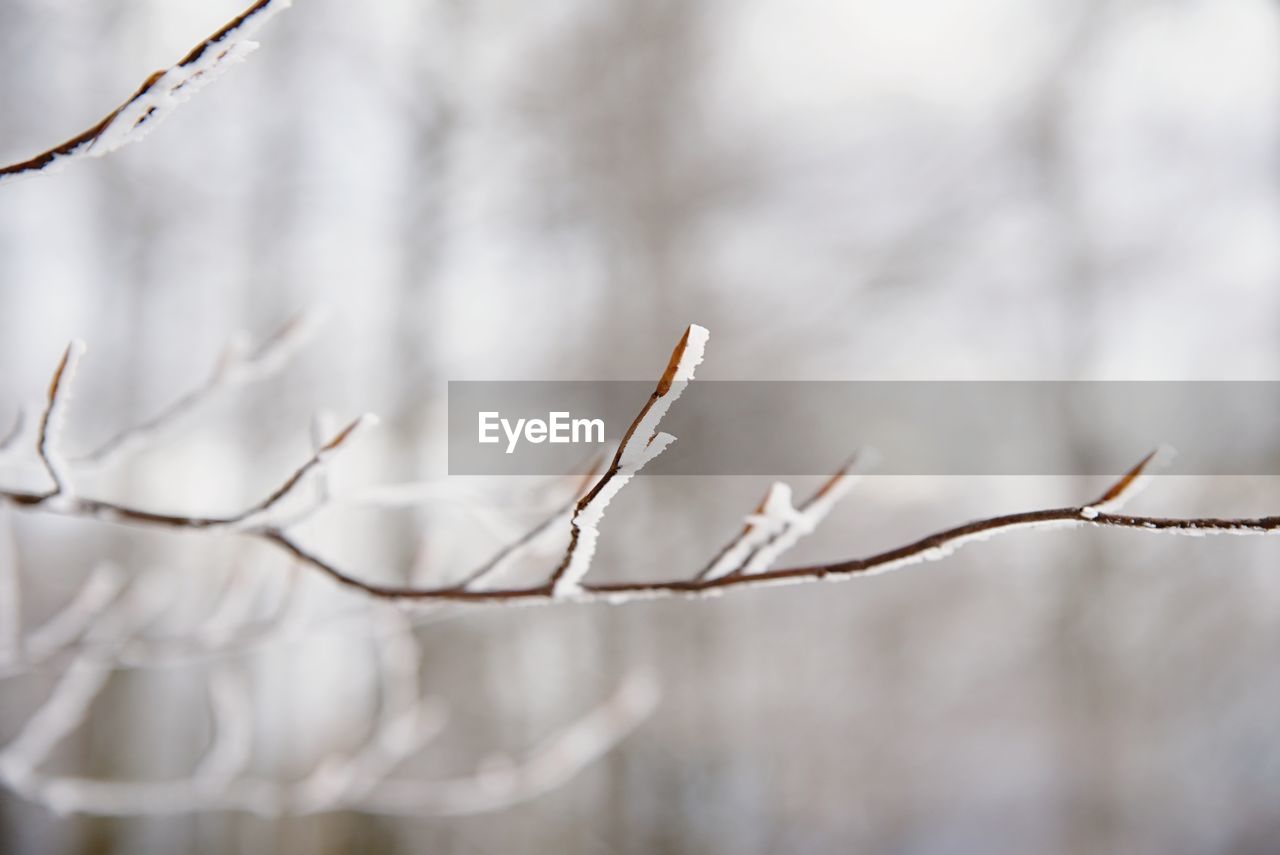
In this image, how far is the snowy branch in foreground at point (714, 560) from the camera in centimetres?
22

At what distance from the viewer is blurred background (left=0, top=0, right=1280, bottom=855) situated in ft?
6.72

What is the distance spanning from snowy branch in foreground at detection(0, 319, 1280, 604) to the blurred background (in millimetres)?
1753

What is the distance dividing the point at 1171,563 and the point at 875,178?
1.24 meters

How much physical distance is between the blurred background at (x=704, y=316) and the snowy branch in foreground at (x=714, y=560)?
1753 mm

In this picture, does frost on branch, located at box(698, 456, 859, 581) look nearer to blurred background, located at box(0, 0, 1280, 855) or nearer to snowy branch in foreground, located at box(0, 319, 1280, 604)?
snowy branch in foreground, located at box(0, 319, 1280, 604)

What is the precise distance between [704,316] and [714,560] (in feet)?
6.71

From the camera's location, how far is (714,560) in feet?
0.95

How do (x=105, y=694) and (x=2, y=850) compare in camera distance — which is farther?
(x=105, y=694)

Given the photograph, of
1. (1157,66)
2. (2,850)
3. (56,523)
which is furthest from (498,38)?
(2,850)

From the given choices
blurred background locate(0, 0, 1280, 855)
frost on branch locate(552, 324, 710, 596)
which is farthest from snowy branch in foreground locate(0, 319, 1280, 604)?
blurred background locate(0, 0, 1280, 855)

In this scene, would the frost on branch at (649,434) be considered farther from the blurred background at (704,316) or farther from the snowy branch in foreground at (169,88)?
the blurred background at (704,316)

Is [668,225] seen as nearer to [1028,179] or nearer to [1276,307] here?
[1028,179]

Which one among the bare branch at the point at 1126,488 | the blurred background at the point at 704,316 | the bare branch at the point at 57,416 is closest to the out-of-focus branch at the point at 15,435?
the bare branch at the point at 57,416

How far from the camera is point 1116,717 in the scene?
210 cm
